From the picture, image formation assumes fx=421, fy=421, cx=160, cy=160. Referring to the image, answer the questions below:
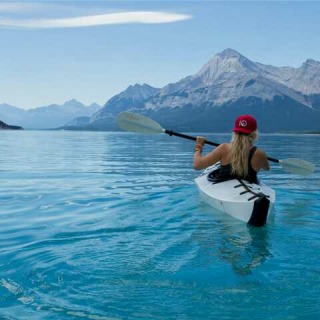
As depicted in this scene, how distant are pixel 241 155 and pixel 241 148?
0.50ft

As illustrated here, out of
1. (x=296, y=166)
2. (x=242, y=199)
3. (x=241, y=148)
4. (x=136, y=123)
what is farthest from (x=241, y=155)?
(x=296, y=166)

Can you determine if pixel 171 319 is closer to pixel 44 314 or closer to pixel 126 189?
pixel 44 314

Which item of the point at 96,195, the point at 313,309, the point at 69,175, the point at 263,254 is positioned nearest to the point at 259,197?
the point at 263,254

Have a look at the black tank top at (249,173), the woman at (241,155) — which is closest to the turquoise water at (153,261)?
the black tank top at (249,173)

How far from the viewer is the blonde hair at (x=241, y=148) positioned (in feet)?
26.8

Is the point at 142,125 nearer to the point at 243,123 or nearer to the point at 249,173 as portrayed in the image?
the point at 249,173

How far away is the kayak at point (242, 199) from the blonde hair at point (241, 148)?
0.45 metres

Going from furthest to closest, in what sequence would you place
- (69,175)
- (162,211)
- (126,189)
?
(69,175), (126,189), (162,211)

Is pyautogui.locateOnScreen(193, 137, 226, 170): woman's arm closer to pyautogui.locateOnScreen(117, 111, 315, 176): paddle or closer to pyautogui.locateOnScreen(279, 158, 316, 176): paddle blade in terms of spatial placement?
pyautogui.locateOnScreen(117, 111, 315, 176): paddle

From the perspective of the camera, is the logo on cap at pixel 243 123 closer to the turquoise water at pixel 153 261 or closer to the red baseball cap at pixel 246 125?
the red baseball cap at pixel 246 125

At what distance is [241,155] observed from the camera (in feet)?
27.2

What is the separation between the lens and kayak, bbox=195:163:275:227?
7969mm

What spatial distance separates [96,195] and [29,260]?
22.2 feet

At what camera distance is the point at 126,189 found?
14469 mm
